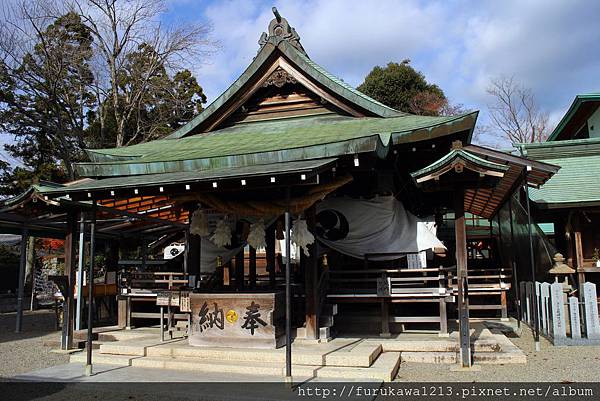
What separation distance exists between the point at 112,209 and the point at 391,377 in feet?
18.2

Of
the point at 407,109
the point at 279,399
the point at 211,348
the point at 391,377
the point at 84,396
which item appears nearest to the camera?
the point at 279,399

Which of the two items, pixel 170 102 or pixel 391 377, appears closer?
pixel 391 377

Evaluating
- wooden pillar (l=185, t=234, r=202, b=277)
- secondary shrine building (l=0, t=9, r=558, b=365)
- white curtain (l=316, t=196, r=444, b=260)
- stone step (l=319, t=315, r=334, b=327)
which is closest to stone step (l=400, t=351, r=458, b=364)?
secondary shrine building (l=0, t=9, r=558, b=365)

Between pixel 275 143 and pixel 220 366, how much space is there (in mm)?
4030

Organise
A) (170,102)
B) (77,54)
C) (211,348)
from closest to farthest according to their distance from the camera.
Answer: (211,348) < (77,54) < (170,102)

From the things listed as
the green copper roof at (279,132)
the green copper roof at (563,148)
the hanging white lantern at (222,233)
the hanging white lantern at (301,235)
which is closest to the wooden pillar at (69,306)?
the green copper roof at (279,132)

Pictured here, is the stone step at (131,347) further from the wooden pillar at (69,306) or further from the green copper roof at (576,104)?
the green copper roof at (576,104)

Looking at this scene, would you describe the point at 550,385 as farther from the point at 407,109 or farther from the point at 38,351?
the point at 407,109

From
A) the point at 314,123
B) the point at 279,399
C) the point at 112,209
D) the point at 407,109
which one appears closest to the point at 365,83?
the point at 407,109

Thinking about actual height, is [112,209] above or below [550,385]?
above

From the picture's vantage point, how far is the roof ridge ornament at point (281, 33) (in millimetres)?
11047

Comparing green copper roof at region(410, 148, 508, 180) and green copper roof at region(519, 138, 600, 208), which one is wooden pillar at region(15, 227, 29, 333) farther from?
green copper roof at region(519, 138, 600, 208)

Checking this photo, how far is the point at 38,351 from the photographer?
32.5 ft

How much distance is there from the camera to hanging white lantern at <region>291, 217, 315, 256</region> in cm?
852
